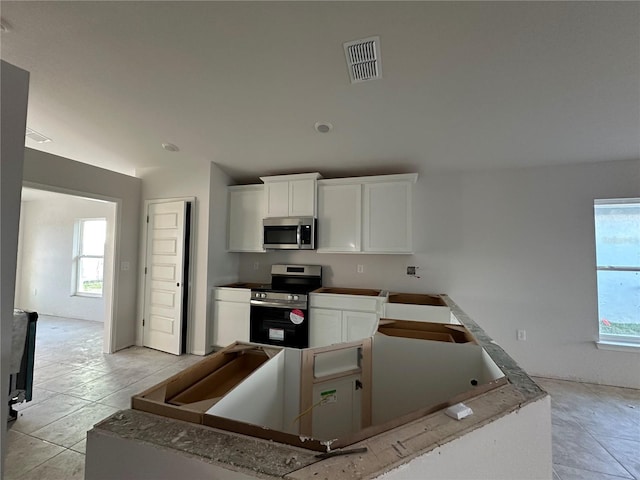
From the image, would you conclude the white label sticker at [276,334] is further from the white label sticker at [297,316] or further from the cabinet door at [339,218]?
the cabinet door at [339,218]

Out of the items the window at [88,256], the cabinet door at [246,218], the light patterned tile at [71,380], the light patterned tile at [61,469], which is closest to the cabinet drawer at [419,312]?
the cabinet door at [246,218]

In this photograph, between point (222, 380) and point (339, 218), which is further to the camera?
point (339, 218)

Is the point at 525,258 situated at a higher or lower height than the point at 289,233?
lower

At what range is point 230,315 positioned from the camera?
3684 mm

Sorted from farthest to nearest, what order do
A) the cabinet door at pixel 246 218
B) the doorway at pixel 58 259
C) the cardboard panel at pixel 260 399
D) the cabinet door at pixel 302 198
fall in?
the doorway at pixel 58 259, the cabinet door at pixel 246 218, the cabinet door at pixel 302 198, the cardboard panel at pixel 260 399

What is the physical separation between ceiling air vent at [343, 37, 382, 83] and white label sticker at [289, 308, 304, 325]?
2.55 meters

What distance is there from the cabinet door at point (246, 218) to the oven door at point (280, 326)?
894 millimetres

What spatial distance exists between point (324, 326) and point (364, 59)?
109 inches

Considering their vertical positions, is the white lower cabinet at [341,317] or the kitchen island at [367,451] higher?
the kitchen island at [367,451]

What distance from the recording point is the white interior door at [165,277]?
366 cm

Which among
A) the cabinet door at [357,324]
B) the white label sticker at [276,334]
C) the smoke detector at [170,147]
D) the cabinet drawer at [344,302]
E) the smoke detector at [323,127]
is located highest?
the smoke detector at [170,147]

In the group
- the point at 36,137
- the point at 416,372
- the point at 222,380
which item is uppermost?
the point at 36,137

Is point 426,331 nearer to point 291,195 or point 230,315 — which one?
point 291,195

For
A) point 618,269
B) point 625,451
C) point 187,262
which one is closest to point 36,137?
point 187,262
